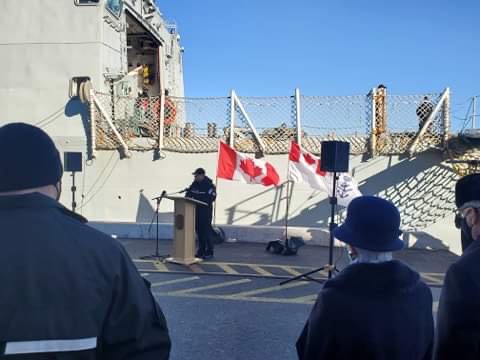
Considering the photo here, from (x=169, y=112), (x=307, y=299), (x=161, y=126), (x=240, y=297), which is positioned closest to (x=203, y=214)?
(x=240, y=297)

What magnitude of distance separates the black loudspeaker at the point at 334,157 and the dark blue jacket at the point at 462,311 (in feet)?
15.4

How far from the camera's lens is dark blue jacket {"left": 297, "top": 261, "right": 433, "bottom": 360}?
1.92m

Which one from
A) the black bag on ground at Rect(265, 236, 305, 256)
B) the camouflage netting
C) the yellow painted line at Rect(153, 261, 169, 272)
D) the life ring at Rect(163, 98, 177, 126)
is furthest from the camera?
the life ring at Rect(163, 98, 177, 126)

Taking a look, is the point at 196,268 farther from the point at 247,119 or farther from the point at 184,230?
the point at 247,119

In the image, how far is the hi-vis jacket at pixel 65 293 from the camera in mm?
1337

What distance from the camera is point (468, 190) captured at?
2.47 meters

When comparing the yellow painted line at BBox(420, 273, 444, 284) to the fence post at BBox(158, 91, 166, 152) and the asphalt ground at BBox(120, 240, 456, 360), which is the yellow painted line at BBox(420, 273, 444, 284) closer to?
the asphalt ground at BBox(120, 240, 456, 360)

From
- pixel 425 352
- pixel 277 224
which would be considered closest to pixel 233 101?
pixel 277 224

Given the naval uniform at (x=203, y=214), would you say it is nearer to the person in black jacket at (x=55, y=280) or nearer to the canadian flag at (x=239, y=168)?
the canadian flag at (x=239, y=168)

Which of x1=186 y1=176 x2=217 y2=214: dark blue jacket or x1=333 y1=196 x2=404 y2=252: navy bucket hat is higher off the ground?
x1=333 y1=196 x2=404 y2=252: navy bucket hat

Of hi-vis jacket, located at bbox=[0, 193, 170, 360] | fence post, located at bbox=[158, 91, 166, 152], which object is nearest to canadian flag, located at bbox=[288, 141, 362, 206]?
fence post, located at bbox=[158, 91, 166, 152]

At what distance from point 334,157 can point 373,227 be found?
4.85 metres

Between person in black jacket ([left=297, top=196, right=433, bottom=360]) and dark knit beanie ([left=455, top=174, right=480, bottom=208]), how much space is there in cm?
60

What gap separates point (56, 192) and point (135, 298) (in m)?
0.48
